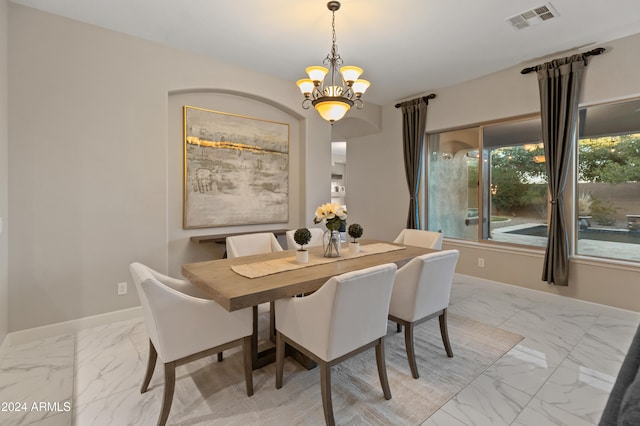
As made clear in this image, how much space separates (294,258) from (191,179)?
1828 mm

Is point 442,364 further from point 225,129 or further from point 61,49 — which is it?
point 61,49

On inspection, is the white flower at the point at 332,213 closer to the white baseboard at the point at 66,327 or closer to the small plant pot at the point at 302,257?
the small plant pot at the point at 302,257

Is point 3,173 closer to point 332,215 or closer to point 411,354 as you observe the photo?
point 332,215

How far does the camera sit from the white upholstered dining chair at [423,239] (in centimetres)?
322

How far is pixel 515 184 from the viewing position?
4098 mm

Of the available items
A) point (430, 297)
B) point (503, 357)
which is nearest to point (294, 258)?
point (430, 297)

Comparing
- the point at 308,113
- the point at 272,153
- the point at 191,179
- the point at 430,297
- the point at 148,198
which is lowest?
the point at 430,297

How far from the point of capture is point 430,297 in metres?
2.16

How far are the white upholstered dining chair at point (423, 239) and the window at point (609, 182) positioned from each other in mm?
1771

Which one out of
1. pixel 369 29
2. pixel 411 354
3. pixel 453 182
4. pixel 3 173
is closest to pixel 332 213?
pixel 411 354

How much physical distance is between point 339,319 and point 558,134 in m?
3.47

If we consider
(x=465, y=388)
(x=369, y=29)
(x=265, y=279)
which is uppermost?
(x=369, y=29)

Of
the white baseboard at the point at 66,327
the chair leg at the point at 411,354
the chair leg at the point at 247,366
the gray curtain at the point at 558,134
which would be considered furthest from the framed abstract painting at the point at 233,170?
the gray curtain at the point at 558,134

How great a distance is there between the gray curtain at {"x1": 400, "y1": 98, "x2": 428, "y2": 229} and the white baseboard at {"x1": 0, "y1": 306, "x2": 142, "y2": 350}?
393 cm
